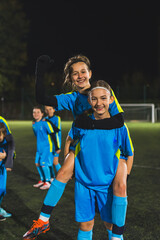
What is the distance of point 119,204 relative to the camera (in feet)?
8.42

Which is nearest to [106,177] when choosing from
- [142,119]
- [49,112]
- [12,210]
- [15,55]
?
[12,210]

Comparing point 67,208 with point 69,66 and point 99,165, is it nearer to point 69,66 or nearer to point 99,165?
point 99,165

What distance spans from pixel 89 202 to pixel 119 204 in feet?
0.86

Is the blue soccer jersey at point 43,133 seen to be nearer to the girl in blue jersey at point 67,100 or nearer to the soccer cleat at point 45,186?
the soccer cleat at point 45,186

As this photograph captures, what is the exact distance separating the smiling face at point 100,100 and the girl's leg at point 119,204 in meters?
0.52

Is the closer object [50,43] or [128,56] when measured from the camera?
[128,56]

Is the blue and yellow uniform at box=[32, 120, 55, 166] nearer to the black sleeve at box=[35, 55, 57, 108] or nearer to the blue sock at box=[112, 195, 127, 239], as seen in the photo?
the black sleeve at box=[35, 55, 57, 108]

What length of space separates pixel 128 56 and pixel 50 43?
52.7ft

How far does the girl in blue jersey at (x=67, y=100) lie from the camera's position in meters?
2.74

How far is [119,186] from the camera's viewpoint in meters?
2.59

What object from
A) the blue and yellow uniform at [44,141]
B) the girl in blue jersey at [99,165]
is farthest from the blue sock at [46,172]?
the girl in blue jersey at [99,165]

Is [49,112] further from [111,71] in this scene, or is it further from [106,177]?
[111,71]

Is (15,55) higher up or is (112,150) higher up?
(15,55)

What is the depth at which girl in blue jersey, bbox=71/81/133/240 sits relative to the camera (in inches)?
101
